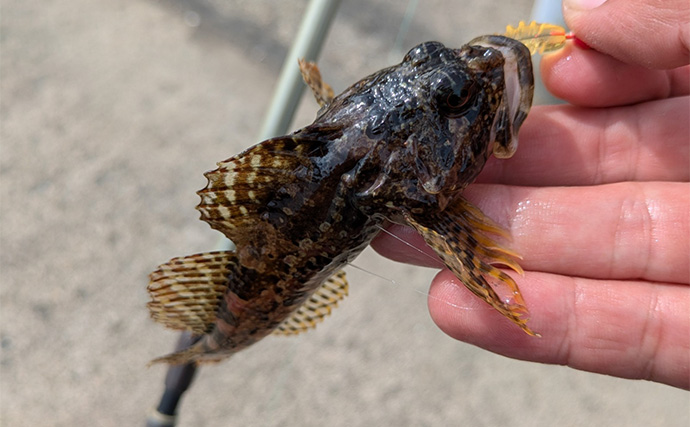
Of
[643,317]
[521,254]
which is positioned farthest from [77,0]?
[643,317]

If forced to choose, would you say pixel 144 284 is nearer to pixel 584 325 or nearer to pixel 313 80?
pixel 313 80

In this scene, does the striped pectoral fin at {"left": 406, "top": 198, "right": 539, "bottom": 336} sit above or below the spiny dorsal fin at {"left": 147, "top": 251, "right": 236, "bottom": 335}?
above

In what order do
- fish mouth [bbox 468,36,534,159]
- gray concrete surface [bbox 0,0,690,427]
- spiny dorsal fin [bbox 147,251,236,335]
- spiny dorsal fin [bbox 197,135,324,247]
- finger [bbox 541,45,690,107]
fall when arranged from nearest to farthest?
spiny dorsal fin [bbox 197,135,324,247] → fish mouth [bbox 468,36,534,159] → spiny dorsal fin [bbox 147,251,236,335] → finger [bbox 541,45,690,107] → gray concrete surface [bbox 0,0,690,427]

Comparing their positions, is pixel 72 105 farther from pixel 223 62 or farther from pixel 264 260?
pixel 264 260

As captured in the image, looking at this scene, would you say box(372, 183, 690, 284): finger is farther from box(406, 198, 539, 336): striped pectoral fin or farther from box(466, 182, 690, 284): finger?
box(406, 198, 539, 336): striped pectoral fin

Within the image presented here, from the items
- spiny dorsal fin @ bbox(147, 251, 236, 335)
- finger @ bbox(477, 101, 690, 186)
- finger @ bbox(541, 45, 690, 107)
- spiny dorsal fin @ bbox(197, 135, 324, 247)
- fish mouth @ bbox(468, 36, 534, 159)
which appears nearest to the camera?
spiny dorsal fin @ bbox(197, 135, 324, 247)

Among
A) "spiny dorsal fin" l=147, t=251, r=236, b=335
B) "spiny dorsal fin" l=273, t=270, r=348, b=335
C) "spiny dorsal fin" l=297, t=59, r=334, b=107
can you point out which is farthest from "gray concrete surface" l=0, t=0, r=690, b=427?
"spiny dorsal fin" l=297, t=59, r=334, b=107

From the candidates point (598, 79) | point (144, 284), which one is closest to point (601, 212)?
point (598, 79)

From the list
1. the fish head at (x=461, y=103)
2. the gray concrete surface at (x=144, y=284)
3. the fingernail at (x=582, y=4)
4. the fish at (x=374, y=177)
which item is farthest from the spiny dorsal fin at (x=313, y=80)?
the gray concrete surface at (x=144, y=284)
